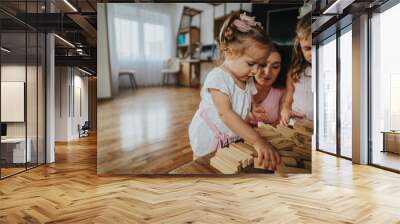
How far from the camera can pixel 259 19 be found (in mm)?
6000

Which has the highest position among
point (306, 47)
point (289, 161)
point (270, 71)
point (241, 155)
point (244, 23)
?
point (244, 23)

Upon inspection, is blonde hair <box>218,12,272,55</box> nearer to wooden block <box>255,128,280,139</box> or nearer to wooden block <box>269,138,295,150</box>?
wooden block <box>255,128,280,139</box>

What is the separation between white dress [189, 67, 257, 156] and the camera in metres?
5.89

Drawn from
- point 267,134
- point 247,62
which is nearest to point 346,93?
point 267,134

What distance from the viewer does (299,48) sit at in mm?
6047

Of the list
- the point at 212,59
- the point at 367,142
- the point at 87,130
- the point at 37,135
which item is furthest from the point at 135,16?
the point at 87,130

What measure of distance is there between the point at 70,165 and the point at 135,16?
10.8ft

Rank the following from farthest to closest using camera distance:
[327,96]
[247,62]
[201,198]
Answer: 1. [327,96]
2. [247,62]
3. [201,198]

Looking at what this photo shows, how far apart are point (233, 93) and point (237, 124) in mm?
483

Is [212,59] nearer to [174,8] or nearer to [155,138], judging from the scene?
[174,8]

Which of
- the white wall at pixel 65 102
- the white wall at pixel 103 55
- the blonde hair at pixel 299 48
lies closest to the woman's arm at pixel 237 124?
the blonde hair at pixel 299 48

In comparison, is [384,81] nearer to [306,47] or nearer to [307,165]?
[306,47]

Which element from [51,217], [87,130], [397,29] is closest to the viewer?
[51,217]

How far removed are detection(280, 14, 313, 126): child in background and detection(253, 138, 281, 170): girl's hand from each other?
536mm
